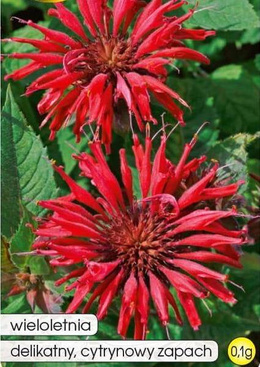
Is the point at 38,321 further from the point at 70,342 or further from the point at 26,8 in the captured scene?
the point at 26,8

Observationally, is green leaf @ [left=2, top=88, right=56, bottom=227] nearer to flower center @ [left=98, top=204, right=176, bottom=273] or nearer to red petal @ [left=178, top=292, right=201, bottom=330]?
flower center @ [left=98, top=204, right=176, bottom=273]

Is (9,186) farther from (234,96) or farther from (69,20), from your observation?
(234,96)

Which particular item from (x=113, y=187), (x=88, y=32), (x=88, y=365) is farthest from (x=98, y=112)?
(x=88, y=365)

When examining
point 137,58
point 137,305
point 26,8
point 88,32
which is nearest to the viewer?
point 137,305

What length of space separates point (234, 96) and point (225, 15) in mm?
259

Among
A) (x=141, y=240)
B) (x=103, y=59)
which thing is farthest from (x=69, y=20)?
(x=141, y=240)

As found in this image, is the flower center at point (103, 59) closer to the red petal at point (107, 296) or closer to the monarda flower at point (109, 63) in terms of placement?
the monarda flower at point (109, 63)

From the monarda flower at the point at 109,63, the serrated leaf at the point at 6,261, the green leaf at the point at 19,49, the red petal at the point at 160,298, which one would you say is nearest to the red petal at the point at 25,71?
the monarda flower at the point at 109,63

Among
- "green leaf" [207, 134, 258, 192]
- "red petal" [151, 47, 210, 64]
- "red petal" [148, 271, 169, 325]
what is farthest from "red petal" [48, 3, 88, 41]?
"red petal" [148, 271, 169, 325]

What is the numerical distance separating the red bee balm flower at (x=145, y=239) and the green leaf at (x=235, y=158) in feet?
0.16

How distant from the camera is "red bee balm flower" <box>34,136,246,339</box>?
94 centimetres

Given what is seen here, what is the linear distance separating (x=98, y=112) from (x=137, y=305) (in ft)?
0.83

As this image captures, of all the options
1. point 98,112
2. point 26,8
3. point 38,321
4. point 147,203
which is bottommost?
point 38,321

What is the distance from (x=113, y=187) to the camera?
102cm
